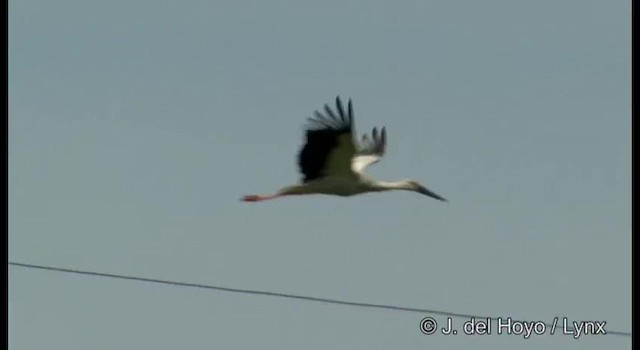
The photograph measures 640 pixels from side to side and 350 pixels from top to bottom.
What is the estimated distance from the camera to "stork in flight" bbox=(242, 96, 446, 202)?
1532cm

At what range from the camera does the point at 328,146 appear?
15.4 m

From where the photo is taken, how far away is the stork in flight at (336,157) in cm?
1532

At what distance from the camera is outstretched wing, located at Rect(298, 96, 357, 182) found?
603 inches

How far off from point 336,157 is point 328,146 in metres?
0.17

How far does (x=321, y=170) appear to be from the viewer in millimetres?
15438

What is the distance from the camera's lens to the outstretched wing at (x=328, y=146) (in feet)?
50.2
